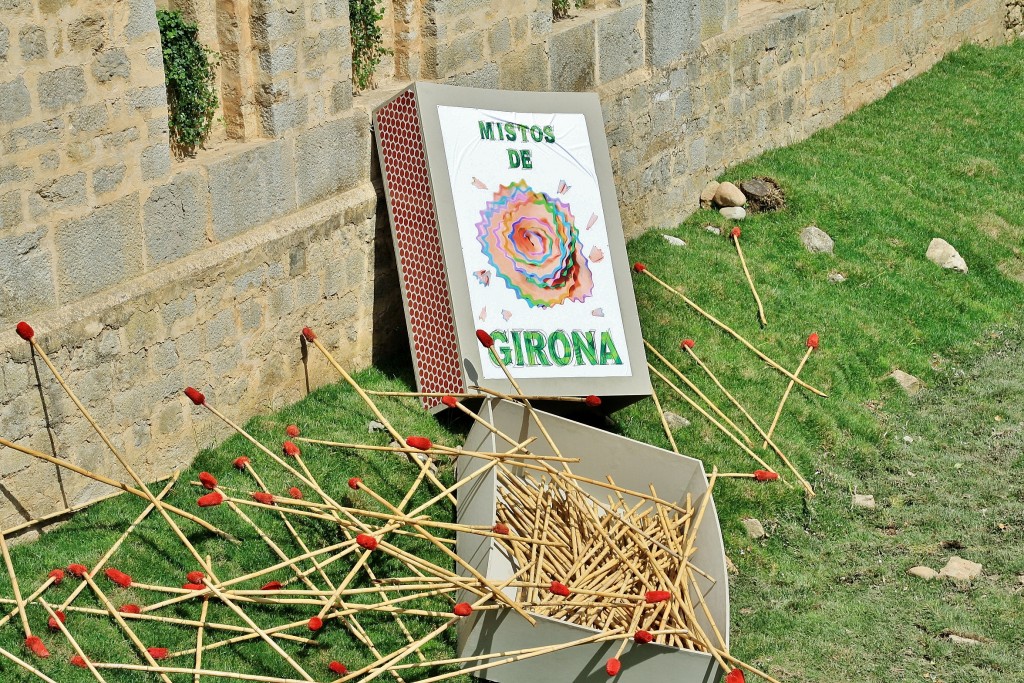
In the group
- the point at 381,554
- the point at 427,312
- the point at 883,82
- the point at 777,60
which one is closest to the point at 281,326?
the point at 427,312

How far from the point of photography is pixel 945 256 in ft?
35.3

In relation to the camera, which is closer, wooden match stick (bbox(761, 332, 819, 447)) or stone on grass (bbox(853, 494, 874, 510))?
stone on grass (bbox(853, 494, 874, 510))

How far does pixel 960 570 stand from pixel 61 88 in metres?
5.22

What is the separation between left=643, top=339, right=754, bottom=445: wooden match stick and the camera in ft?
27.2

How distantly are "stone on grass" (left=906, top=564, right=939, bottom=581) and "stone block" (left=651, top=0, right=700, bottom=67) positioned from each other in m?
4.40

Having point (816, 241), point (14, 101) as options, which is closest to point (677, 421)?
point (816, 241)

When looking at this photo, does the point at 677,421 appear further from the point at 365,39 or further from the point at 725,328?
the point at 365,39

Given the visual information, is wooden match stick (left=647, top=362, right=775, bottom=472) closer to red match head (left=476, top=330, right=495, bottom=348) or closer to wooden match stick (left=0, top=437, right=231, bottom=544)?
red match head (left=476, top=330, right=495, bottom=348)

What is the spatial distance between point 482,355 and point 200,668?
2411 mm

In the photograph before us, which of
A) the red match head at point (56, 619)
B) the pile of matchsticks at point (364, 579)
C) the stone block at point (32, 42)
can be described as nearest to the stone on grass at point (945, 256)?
the pile of matchsticks at point (364, 579)

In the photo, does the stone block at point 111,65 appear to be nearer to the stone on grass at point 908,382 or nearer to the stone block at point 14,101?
the stone block at point 14,101

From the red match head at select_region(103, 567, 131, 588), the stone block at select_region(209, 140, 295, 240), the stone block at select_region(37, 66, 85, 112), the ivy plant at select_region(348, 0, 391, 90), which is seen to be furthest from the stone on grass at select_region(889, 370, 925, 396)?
the stone block at select_region(37, 66, 85, 112)

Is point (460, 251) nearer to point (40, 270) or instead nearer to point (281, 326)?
point (281, 326)

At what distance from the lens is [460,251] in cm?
769
